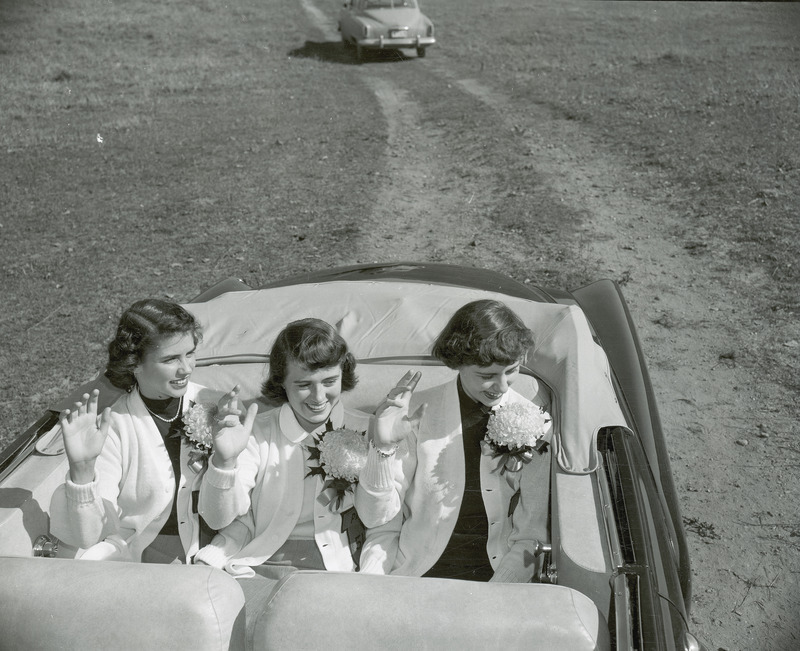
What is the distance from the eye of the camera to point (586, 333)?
141 inches

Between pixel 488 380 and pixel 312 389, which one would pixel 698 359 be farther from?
pixel 312 389

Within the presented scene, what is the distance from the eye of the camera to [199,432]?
308cm

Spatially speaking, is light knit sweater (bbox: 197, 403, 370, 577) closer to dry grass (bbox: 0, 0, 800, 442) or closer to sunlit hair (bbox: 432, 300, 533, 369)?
sunlit hair (bbox: 432, 300, 533, 369)

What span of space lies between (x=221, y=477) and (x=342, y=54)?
15.3 meters

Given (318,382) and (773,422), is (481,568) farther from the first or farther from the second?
(773,422)

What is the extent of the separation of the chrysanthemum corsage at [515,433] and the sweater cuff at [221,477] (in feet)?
3.07

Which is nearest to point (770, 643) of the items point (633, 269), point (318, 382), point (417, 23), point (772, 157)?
point (318, 382)

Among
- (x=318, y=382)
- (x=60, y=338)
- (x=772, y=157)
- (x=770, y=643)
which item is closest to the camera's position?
(x=318, y=382)

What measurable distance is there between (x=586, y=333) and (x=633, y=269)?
3.23 m

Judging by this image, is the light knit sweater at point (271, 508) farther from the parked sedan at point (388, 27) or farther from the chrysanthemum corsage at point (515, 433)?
the parked sedan at point (388, 27)

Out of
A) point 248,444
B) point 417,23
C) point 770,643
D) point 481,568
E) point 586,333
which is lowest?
point 770,643

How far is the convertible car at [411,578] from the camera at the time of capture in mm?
2037

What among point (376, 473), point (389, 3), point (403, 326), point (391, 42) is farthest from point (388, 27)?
point (376, 473)

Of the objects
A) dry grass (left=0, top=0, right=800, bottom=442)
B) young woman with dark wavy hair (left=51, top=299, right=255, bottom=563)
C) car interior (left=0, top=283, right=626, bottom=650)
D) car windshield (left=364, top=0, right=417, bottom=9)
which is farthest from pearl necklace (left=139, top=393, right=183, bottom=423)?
car windshield (left=364, top=0, right=417, bottom=9)
